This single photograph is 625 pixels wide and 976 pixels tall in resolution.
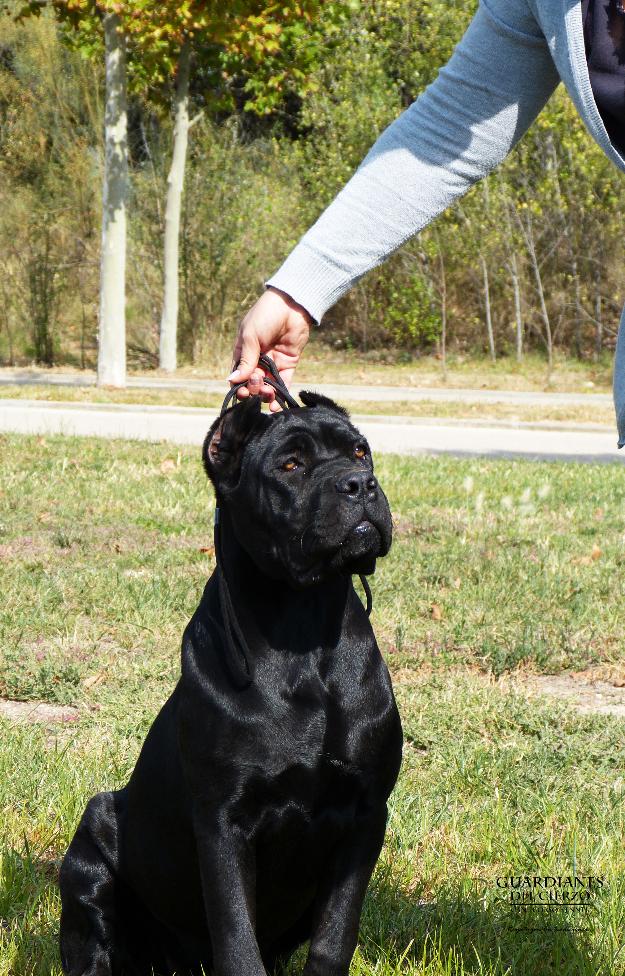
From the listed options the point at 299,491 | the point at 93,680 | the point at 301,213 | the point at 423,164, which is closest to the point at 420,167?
the point at 423,164

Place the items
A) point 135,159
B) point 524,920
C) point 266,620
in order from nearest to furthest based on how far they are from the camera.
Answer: point 266,620, point 524,920, point 135,159

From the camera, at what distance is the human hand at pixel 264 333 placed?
7.79 ft

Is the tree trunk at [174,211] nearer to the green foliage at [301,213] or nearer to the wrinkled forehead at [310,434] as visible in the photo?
the green foliage at [301,213]

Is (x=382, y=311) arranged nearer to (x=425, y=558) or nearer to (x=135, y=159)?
(x=135, y=159)

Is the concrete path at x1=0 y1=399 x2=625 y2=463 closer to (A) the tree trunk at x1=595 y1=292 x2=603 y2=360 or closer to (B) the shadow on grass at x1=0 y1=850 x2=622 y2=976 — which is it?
(B) the shadow on grass at x1=0 y1=850 x2=622 y2=976

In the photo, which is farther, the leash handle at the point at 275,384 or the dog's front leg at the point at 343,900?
the leash handle at the point at 275,384

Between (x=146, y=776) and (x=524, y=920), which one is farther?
(x=524, y=920)

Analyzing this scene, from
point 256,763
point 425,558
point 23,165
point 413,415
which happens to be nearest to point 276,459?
point 256,763

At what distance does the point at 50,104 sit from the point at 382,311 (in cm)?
807

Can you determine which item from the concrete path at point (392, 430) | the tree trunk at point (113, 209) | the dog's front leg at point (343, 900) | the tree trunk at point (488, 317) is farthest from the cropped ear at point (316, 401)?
the tree trunk at point (488, 317)

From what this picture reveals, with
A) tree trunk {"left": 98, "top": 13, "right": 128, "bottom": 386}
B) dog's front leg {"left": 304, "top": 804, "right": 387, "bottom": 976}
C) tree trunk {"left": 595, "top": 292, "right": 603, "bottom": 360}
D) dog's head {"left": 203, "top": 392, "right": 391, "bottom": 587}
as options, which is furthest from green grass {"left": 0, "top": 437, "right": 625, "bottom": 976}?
tree trunk {"left": 595, "top": 292, "right": 603, "bottom": 360}

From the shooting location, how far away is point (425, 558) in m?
5.89

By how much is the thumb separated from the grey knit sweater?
0.12 meters

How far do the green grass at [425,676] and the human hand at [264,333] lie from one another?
1271mm
